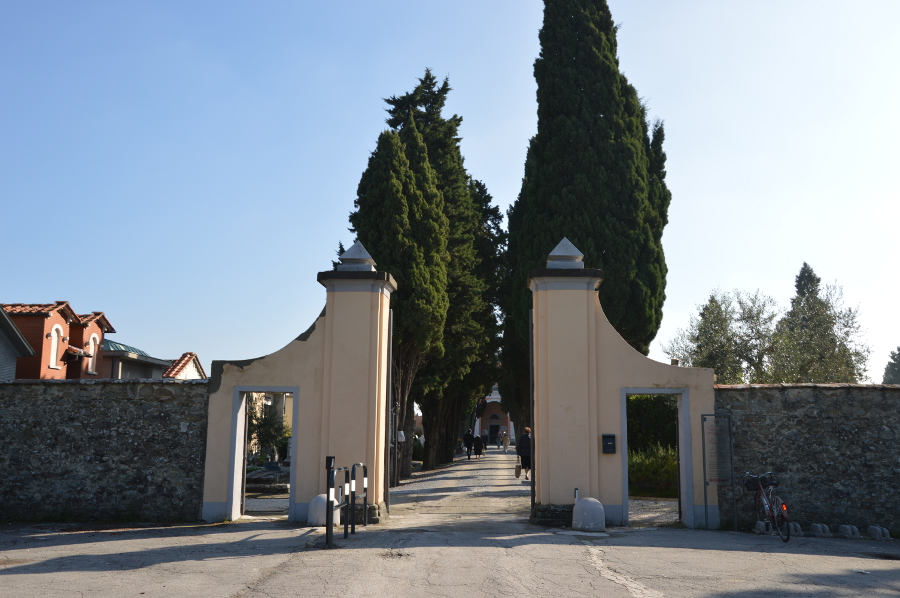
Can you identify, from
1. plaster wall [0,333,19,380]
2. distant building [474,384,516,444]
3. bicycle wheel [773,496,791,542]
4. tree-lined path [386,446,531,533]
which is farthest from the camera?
distant building [474,384,516,444]

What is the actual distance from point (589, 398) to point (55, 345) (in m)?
20.4

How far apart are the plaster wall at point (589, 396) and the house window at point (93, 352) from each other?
2163 cm

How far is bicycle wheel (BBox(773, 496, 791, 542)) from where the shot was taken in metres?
10.5

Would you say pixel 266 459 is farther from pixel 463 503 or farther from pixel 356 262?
pixel 356 262

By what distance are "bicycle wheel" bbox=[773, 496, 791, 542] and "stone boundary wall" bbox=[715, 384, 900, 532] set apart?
944 millimetres

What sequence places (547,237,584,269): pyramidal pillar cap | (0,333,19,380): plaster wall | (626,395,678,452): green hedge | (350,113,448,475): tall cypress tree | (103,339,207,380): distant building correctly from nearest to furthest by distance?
(547,237,584,269): pyramidal pillar cap → (350,113,448,475): tall cypress tree → (0,333,19,380): plaster wall → (626,395,678,452): green hedge → (103,339,207,380): distant building

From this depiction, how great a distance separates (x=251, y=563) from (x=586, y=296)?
22.2ft

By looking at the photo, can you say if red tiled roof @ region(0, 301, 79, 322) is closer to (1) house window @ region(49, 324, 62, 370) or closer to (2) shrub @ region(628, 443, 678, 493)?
(1) house window @ region(49, 324, 62, 370)

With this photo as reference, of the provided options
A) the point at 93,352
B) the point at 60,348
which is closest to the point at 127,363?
the point at 93,352

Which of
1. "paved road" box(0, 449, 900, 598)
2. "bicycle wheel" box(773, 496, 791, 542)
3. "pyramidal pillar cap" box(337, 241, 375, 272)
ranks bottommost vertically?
"paved road" box(0, 449, 900, 598)

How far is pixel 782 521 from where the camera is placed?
1069cm

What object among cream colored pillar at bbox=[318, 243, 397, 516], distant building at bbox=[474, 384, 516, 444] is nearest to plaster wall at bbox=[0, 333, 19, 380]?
cream colored pillar at bbox=[318, 243, 397, 516]

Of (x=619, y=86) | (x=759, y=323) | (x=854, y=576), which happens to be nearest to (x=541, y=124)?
(x=619, y=86)

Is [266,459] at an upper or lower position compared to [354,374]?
lower
